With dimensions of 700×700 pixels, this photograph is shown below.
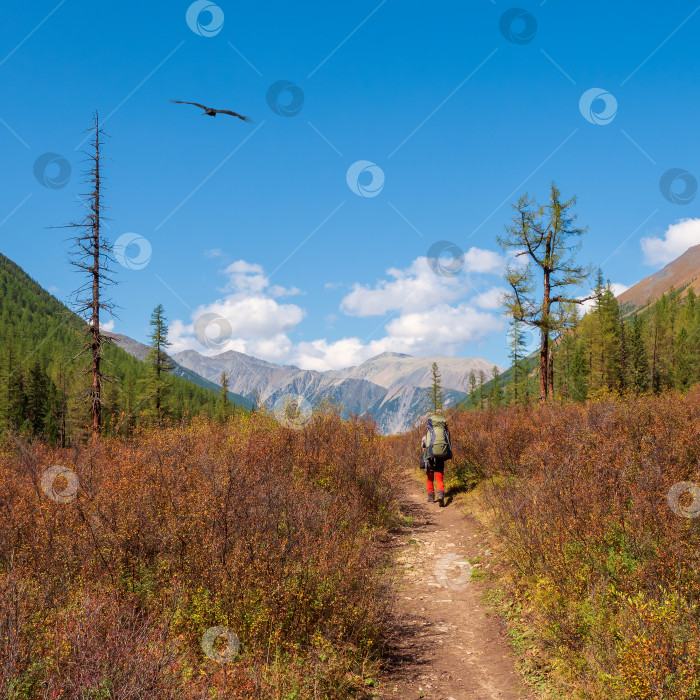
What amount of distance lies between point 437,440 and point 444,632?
6.21 m

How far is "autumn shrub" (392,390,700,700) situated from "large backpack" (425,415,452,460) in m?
3.26

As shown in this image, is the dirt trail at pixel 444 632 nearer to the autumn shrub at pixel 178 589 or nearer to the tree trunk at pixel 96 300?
the autumn shrub at pixel 178 589

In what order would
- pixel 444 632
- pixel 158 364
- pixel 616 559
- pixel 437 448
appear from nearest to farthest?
pixel 616 559, pixel 444 632, pixel 437 448, pixel 158 364

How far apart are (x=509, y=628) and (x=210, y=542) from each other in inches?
143

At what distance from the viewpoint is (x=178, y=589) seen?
423 cm

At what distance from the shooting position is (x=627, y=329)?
6462 cm

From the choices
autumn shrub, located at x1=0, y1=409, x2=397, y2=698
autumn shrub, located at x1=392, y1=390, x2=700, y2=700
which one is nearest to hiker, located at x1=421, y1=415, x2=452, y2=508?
autumn shrub, located at x1=392, y1=390, x2=700, y2=700

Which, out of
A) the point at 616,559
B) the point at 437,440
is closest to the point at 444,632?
the point at 616,559

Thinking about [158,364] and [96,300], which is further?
[158,364]

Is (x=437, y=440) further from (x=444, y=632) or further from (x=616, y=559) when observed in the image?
(x=616, y=559)

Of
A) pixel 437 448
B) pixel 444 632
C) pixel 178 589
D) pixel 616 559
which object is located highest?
pixel 437 448

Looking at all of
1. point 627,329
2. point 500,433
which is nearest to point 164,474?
point 500,433

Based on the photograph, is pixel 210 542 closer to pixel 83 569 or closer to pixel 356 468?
pixel 83 569

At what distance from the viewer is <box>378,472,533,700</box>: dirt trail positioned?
432 cm
